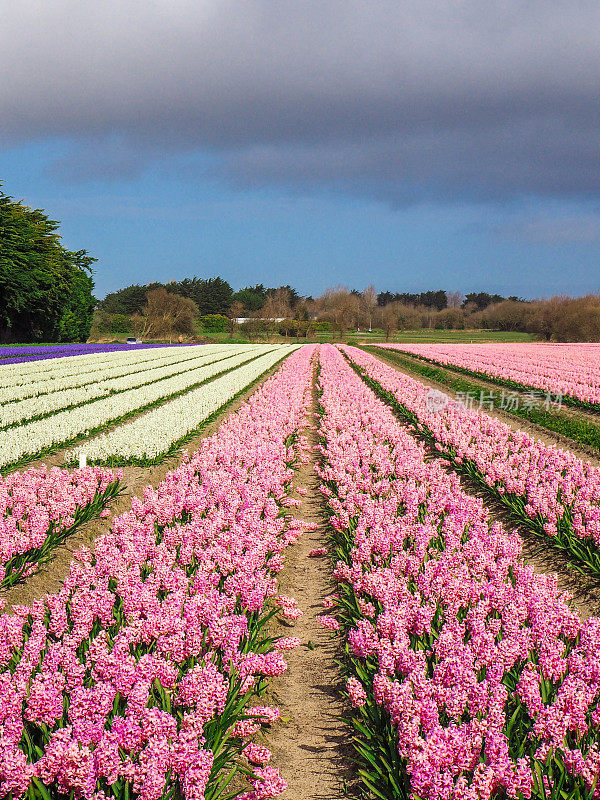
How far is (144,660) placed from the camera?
3.71 metres

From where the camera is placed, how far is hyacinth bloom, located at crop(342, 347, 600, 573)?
6.98 m

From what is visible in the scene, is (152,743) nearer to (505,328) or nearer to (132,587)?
(132,587)

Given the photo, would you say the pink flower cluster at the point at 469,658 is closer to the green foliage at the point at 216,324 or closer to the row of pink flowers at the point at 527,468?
the row of pink flowers at the point at 527,468

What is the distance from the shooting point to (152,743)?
3.05 metres

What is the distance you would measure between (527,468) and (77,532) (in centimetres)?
679

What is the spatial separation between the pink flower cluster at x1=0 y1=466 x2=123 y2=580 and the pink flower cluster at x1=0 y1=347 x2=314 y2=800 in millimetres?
872

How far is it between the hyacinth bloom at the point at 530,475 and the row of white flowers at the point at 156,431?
552 centimetres

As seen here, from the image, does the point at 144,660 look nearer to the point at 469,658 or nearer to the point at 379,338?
the point at 469,658

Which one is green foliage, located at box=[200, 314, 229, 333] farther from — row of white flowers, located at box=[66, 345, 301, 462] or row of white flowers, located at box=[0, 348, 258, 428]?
row of white flowers, located at box=[66, 345, 301, 462]

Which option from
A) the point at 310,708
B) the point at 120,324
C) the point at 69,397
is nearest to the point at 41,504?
the point at 310,708

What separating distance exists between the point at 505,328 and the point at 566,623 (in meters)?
112

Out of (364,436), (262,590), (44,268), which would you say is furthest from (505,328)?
(262,590)

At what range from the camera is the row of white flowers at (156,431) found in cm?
1052

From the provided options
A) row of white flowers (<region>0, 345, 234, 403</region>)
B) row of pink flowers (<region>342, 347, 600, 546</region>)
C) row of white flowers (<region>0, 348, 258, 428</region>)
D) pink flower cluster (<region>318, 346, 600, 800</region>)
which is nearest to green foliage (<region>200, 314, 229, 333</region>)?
row of white flowers (<region>0, 345, 234, 403</region>)
